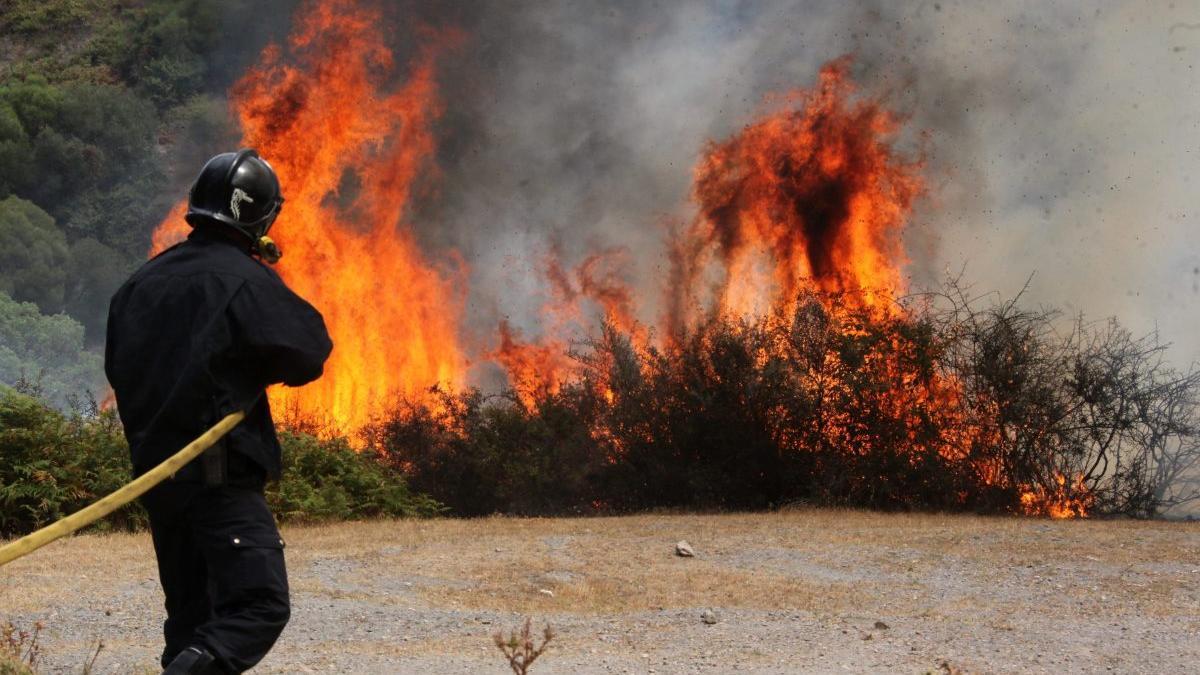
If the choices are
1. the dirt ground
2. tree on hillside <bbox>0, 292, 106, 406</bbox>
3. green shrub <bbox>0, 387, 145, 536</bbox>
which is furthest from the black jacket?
tree on hillside <bbox>0, 292, 106, 406</bbox>

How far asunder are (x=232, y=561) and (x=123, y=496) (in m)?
0.40

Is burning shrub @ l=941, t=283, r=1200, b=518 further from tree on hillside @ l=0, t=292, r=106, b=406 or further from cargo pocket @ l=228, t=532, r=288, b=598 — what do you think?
tree on hillside @ l=0, t=292, r=106, b=406

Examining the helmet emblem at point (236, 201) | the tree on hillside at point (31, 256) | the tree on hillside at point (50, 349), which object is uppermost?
the tree on hillside at point (31, 256)

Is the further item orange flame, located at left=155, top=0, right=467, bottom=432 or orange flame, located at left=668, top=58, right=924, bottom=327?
orange flame, located at left=155, top=0, right=467, bottom=432

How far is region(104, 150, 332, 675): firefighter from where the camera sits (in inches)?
157

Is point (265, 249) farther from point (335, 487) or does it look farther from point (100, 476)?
point (335, 487)

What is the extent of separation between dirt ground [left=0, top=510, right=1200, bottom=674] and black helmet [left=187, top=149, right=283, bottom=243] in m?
3.39

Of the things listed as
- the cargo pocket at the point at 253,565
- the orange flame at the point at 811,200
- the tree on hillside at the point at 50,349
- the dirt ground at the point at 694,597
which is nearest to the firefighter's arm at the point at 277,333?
the cargo pocket at the point at 253,565

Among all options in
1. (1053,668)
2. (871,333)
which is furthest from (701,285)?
(1053,668)

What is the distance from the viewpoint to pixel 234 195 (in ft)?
14.1

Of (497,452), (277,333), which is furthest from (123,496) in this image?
(497,452)

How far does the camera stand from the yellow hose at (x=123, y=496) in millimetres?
3645

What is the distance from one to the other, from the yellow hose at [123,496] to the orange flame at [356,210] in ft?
55.4

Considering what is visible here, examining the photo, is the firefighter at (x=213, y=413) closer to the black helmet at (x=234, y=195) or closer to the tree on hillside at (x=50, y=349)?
the black helmet at (x=234, y=195)
